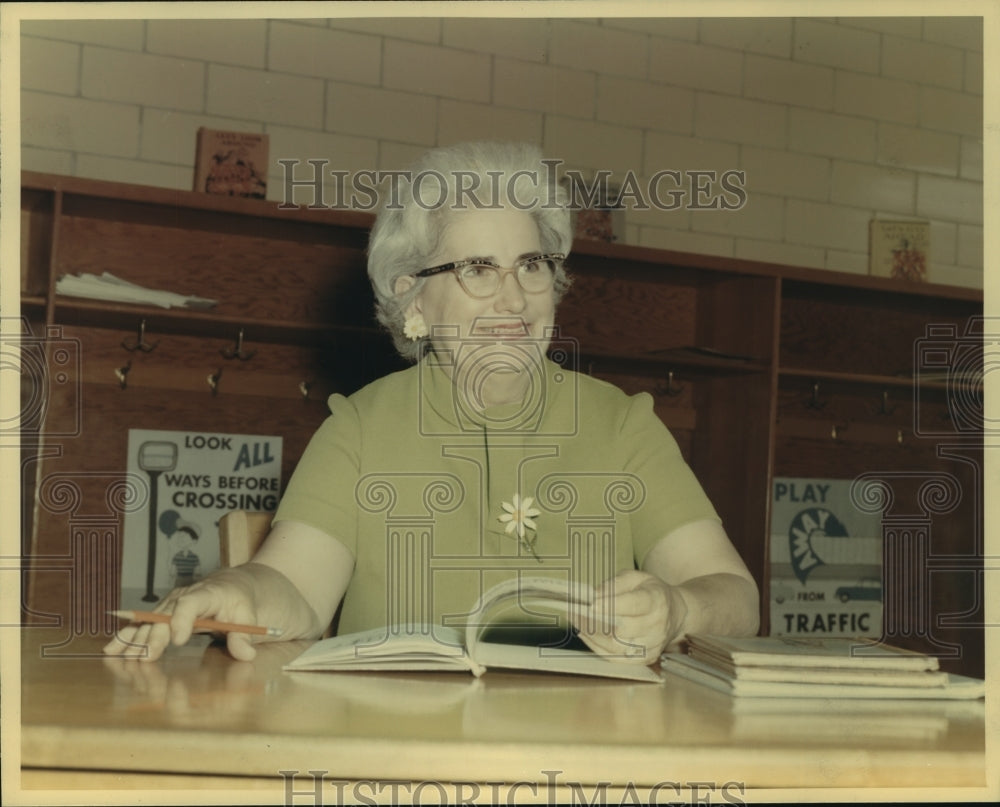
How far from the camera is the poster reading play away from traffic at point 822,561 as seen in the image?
4.36m

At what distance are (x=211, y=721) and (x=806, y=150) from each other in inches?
149

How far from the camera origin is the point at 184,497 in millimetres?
3734

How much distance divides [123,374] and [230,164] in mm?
723

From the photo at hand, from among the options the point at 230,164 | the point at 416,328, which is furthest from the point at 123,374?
the point at 416,328

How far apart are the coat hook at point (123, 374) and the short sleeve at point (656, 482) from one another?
6.34 feet

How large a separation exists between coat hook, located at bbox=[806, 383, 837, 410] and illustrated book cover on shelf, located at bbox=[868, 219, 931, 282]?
1.66 ft

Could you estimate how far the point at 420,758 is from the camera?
1087mm

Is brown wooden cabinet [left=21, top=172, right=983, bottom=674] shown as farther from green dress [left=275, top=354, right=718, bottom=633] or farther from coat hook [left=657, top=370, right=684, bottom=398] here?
green dress [left=275, top=354, right=718, bottom=633]

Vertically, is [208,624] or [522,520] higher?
[522,520]

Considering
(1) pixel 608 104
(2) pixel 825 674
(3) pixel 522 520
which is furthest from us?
(1) pixel 608 104

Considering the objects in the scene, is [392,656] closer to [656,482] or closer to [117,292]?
[656,482]

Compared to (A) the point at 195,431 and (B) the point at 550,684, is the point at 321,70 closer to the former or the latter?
(A) the point at 195,431

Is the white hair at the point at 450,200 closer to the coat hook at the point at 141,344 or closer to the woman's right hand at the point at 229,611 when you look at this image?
the woman's right hand at the point at 229,611

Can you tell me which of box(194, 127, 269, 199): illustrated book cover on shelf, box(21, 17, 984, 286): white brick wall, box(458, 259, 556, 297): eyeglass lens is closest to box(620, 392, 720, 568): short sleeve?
box(458, 259, 556, 297): eyeglass lens
